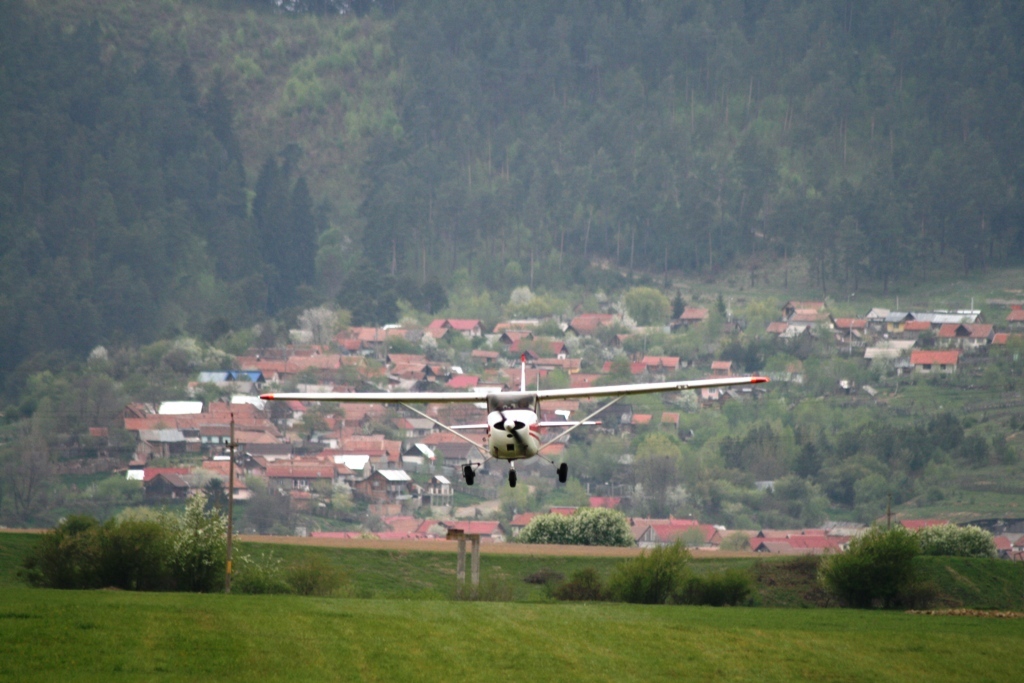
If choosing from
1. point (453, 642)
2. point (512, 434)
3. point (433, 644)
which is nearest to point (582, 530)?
point (453, 642)

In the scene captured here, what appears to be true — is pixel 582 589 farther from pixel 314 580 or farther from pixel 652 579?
pixel 314 580

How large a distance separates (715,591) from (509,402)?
102 ft

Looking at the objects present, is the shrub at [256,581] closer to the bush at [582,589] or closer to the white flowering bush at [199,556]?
the white flowering bush at [199,556]

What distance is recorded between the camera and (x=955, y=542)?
328 feet

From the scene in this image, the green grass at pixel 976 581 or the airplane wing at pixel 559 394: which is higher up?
the airplane wing at pixel 559 394

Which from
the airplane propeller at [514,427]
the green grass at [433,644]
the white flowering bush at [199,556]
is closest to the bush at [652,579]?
the green grass at [433,644]

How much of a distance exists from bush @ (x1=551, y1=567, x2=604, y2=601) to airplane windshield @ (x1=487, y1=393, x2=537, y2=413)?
2859 centimetres

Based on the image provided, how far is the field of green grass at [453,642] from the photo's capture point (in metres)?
39.6

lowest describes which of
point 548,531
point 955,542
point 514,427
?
point 955,542

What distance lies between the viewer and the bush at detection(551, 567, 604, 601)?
68.4m

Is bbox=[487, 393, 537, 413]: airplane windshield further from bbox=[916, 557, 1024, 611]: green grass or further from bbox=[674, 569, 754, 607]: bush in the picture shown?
bbox=[916, 557, 1024, 611]: green grass

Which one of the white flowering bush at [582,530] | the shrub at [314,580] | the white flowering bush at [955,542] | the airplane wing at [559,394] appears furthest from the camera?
the white flowering bush at [582,530]

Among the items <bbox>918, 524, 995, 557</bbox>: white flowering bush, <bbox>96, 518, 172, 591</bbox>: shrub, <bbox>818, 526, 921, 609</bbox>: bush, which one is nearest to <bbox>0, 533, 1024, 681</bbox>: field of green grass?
<bbox>96, 518, 172, 591</bbox>: shrub

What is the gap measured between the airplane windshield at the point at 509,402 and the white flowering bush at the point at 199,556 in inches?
1073
